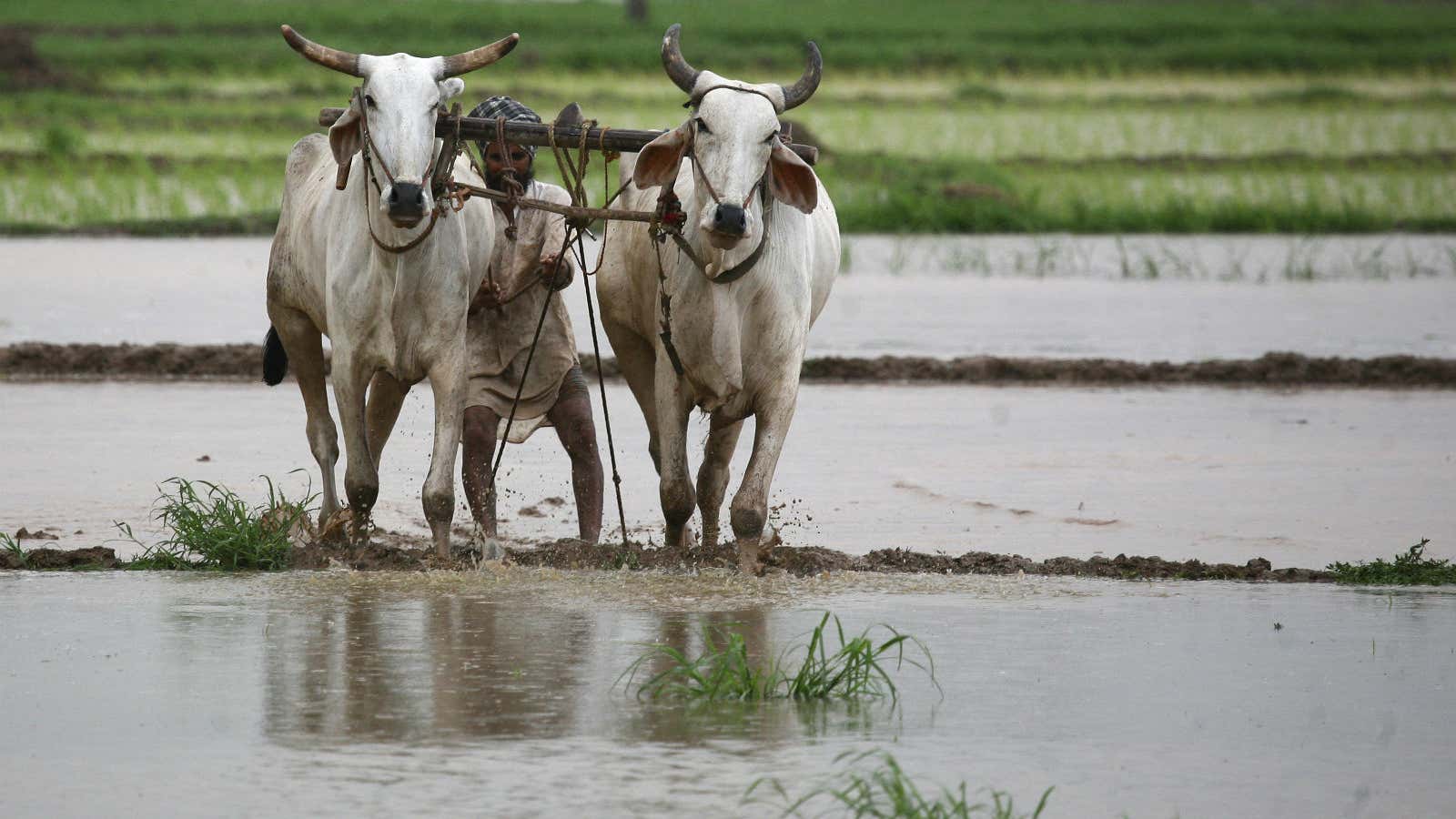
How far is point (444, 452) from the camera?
704 cm

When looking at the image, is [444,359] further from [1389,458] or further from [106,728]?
[1389,458]

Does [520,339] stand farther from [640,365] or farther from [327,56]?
[327,56]

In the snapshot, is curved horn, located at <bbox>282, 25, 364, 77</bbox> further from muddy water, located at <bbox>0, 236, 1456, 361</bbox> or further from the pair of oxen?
muddy water, located at <bbox>0, 236, 1456, 361</bbox>

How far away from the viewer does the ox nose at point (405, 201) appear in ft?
20.8

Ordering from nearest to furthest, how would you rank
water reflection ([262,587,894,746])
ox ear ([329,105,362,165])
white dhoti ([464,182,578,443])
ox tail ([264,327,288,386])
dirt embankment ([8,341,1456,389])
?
water reflection ([262,587,894,746]) → ox ear ([329,105,362,165]) → white dhoti ([464,182,578,443]) → ox tail ([264,327,288,386]) → dirt embankment ([8,341,1456,389])

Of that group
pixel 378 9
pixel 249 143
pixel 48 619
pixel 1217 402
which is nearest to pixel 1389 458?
pixel 1217 402

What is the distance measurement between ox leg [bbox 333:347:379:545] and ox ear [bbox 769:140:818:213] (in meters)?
1.46

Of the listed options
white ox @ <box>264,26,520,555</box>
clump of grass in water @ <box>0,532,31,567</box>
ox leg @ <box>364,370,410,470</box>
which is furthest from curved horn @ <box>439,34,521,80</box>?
clump of grass in water @ <box>0,532,31,567</box>

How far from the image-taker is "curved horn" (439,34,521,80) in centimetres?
682

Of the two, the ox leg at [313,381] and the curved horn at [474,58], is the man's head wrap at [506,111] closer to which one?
the curved horn at [474,58]

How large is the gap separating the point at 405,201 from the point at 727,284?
1.07 meters

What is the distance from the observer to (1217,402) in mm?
10969

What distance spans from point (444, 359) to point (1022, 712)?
2605 mm

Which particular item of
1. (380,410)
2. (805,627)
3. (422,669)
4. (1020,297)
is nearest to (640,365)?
(380,410)
